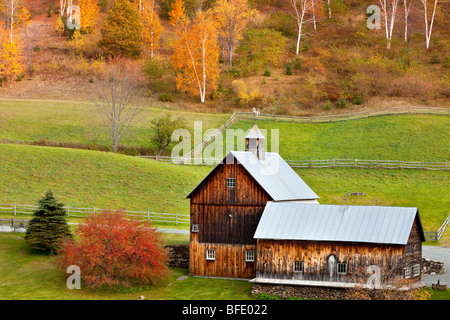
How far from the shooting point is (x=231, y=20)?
293ft

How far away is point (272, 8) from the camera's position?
110875mm

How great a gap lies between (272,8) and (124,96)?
44.5 metres

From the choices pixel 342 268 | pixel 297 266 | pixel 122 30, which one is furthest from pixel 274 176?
pixel 122 30

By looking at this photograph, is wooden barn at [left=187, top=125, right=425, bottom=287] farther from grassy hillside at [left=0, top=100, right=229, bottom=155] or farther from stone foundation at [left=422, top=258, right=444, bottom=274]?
grassy hillside at [left=0, top=100, right=229, bottom=155]

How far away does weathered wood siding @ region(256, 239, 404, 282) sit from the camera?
99.8ft

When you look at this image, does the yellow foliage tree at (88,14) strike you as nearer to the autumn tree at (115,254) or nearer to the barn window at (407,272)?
the autumn tree at (115,254)

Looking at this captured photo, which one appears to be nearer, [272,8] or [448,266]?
[448,266]

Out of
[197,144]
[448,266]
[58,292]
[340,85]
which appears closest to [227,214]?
[58,292]

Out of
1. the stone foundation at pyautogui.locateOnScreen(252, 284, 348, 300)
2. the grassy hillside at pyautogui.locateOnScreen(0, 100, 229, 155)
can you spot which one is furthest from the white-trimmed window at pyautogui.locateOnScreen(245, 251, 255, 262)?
the grassy hillside at pyautogui.locateOnScreen(0, 100, 229, 155)

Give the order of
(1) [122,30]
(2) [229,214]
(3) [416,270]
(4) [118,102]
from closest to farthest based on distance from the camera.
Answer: (3) [416,270] → (2) [229,214] → (4) [118,102] → (1) [122,30]

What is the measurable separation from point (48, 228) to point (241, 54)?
6072 cm

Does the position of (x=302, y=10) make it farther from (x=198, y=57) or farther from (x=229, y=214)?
(x=229, y=214)

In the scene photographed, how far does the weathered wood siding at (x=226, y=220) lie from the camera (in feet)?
116

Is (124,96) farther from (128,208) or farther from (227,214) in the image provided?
(227,214)
